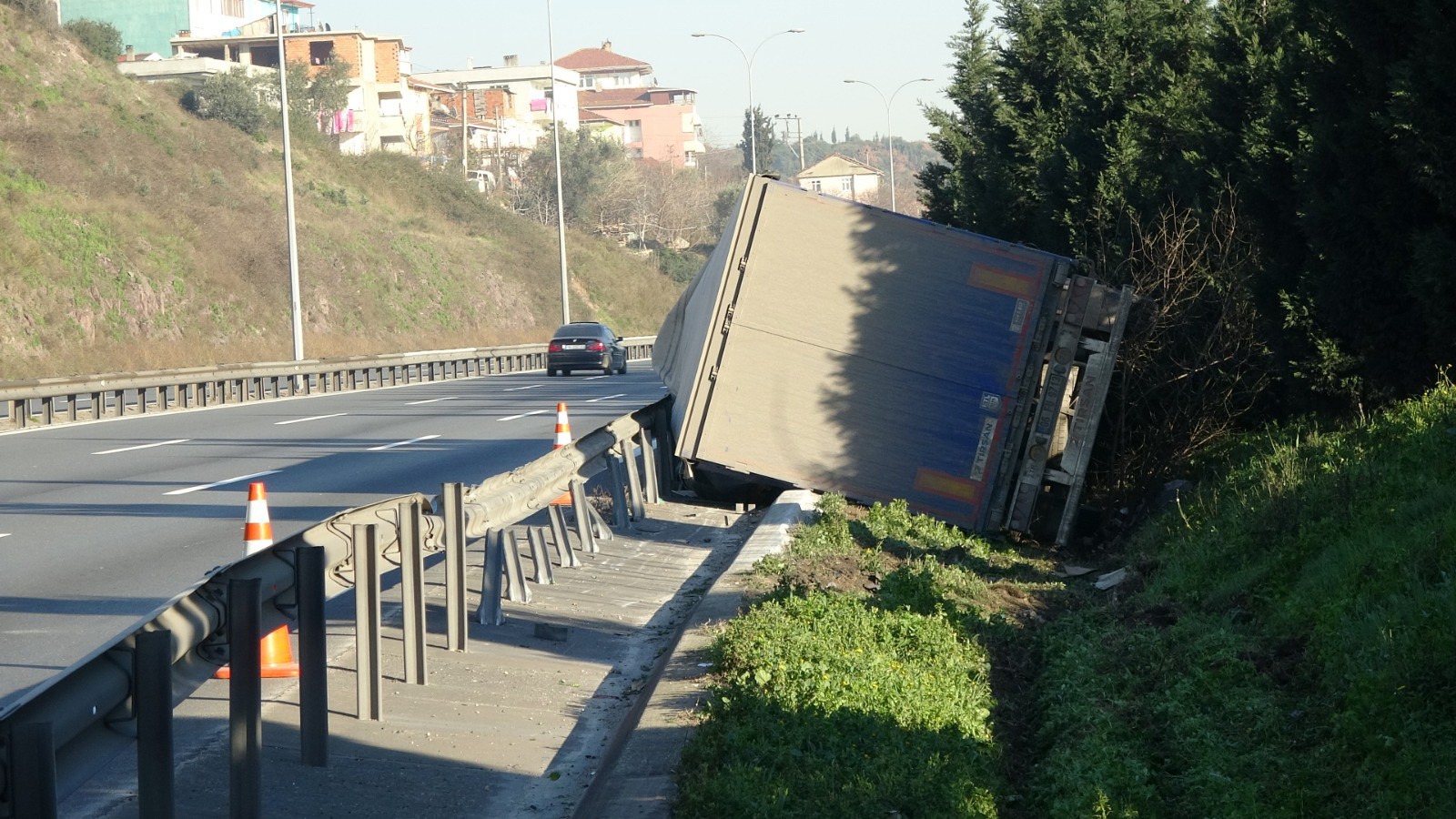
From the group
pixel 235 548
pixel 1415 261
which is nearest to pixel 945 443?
pixel 1415 261

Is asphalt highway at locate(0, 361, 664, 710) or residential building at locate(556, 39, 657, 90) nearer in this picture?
asphalt highway at locate(0, 361, 664, 710)

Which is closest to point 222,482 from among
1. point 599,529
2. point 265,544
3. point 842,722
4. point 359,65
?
point 599,529

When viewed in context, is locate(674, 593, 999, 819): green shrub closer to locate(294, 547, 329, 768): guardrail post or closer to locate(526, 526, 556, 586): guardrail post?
locate(294, 547, 329, 768): guardrail post

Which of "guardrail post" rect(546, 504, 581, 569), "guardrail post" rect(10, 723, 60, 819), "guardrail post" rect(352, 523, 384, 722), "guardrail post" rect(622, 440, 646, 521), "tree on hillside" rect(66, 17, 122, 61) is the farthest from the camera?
"tree on hillside" rect(66, 17, 122, 61)

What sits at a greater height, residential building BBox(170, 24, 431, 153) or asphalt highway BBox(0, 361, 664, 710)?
residential building BBox(170, 24, 431, 153)

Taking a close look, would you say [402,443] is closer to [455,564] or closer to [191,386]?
[191,386]

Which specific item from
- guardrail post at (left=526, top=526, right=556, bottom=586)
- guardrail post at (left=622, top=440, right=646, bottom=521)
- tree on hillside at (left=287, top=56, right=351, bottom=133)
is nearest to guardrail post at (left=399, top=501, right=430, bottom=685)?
guardrail post at (left=526, top=526, right=556, bottom=586)

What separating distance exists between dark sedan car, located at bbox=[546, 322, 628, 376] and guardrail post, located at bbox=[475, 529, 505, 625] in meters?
35.3

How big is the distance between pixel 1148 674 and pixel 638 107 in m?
161

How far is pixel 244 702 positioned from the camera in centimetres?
509

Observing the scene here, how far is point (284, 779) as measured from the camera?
6.00m

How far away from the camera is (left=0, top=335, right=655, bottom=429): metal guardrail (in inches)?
978

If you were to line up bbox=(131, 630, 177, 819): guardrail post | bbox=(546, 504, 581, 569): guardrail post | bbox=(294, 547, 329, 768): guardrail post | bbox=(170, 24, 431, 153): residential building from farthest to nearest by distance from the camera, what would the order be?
bbox=(170, 24, 431, 153): residential building, bbox=(546, 504, 581, 569): guardrail post, bbox=(294, 547, 329, 768): guardrail post, bbox=(131, 630, 177, 819): guardrail post

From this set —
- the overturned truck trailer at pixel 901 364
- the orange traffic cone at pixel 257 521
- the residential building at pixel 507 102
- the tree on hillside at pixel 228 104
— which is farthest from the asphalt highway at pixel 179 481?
the residential building at pixel 507 102
